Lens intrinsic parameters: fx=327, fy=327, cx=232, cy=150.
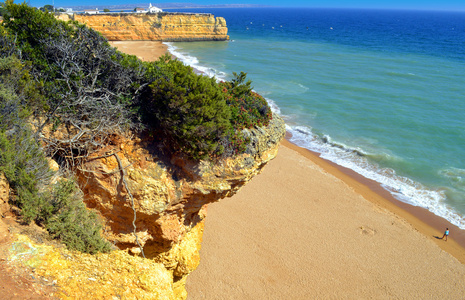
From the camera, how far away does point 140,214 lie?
799 centimetres

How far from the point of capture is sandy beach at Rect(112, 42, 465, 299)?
1262cm

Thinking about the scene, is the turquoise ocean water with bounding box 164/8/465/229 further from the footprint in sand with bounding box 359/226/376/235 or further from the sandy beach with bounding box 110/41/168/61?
the footprint in sand with bounding box 359/226/376/235

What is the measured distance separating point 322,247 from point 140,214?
9777 mm

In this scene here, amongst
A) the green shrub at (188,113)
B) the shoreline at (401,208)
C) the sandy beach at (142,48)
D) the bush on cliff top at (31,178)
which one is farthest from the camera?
the sandy beach at (142,48)

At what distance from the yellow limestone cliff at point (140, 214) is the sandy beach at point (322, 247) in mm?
3146

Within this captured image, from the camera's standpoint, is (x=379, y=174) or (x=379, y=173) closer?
(x=379, y=174)

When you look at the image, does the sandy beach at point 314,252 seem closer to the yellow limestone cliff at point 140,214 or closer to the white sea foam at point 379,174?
the white sea foam at point 379,174

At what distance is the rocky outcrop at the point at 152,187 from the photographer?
7.69 m

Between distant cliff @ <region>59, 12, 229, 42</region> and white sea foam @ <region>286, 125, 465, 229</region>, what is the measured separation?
4913cm

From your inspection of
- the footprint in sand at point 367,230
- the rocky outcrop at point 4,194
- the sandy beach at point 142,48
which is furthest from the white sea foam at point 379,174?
the sandy beach at point 142,48

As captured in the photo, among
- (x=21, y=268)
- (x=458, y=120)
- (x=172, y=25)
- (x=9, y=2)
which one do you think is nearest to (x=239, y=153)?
(x=21, y=268)

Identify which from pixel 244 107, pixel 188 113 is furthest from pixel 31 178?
pixel 244 107

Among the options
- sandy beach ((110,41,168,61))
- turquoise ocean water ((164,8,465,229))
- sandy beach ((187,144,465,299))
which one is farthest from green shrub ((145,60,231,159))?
sandy beach ((110,41,168,61))

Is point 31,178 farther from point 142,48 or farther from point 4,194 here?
point 142,48
